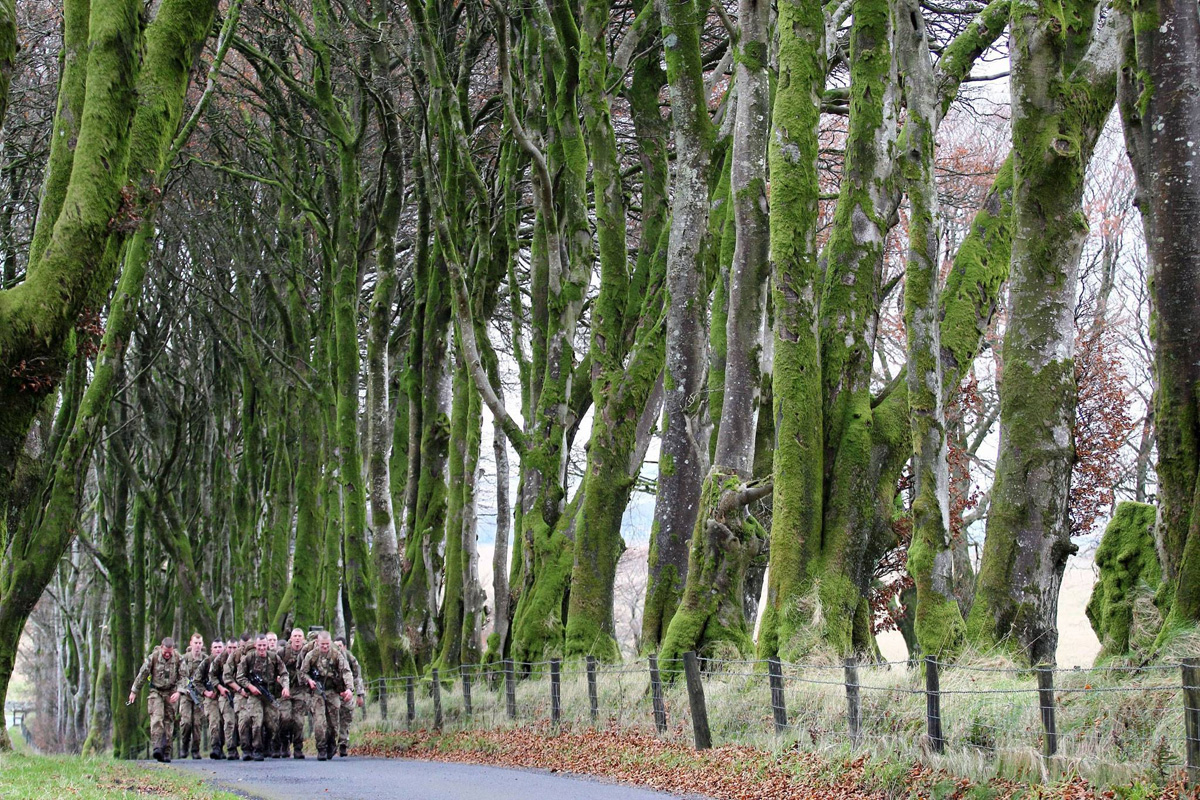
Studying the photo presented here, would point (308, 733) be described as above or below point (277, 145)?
below

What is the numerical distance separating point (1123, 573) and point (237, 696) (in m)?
12.6

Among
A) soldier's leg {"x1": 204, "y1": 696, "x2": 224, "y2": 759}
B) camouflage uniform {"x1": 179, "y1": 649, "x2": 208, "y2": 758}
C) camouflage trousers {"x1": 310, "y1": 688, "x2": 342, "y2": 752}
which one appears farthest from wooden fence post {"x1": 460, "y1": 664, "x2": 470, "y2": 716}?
camouflage uniform {"x1": 179, "y1": 649, "x2": 208, "y2": 758}

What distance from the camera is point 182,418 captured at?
25.7 meters

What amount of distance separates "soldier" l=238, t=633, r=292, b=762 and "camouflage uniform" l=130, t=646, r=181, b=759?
1.35 meters

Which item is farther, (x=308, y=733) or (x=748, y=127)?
(x=308, y=733)

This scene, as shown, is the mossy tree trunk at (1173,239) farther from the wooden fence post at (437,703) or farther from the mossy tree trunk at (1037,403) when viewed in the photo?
the wooden fence post at (437,703)

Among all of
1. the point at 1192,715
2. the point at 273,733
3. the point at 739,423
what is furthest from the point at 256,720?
the point at 1192,715

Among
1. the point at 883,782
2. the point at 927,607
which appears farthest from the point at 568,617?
the point at 883,782

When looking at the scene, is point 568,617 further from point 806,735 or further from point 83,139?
point 83,139

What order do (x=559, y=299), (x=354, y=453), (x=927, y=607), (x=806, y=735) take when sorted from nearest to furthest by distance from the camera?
(x=806, y=735) < (x=927, y=607) < (x=559, y=299) < (x=354, y=453)

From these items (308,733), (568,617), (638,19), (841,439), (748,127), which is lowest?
(308,733)

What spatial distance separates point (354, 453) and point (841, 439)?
10.0 m

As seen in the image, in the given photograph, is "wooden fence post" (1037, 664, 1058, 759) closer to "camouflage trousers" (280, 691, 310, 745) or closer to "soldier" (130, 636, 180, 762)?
"camouflage trousers" (280, 691, 310, 745)

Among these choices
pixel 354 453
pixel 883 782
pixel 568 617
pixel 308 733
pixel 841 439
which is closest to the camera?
pixel 883 782
